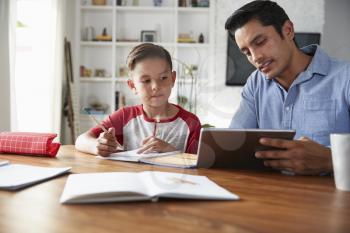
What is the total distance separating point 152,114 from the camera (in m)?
1.65

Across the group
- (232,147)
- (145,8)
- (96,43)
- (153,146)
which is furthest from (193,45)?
(232,147)

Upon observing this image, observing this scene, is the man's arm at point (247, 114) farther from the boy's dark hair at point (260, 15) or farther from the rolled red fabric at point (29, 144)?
the rolled red fabric at point (29, 144)

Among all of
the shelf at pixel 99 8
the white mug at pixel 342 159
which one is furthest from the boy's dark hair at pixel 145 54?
the shelf at pixel 99 8

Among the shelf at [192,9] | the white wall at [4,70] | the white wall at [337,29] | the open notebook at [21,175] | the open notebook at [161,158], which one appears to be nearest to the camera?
the open notebook at [21,175]

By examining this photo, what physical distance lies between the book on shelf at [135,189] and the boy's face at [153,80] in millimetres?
743

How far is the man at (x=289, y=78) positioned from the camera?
4.43 feet

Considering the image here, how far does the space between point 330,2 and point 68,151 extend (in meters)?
4.71

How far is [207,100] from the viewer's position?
4.80 meters

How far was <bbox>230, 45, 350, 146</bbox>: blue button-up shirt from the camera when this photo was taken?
1.34 m

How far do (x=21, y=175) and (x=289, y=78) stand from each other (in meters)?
1.08

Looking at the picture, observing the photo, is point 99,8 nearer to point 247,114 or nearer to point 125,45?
point 125,45

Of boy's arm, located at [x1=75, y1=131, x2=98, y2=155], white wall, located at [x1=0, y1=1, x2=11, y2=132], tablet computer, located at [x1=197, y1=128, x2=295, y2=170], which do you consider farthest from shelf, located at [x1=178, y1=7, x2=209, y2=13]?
tablet computer, located at [x1=197, y1=128, x2=295, y2=170]

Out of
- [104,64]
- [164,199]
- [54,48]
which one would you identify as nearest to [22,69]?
[54,48]

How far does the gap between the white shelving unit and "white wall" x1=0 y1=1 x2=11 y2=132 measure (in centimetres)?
177
